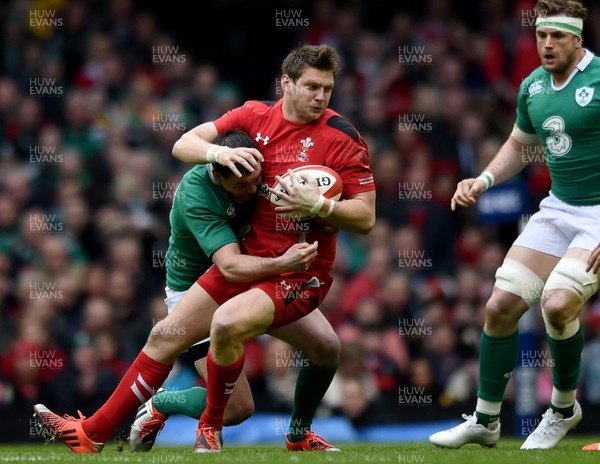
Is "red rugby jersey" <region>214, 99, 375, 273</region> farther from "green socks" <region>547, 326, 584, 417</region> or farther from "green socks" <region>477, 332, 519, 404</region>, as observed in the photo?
"green socks" <region>547, 326, 584, 417</region>

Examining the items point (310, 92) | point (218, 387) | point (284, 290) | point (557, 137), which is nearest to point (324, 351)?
point (284, 290)

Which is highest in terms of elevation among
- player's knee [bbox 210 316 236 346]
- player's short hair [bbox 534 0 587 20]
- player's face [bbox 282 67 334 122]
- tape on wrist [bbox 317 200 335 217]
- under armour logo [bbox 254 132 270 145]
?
player's short hair [bbox 534 0 587 20]

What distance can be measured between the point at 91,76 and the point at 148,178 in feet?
5.62

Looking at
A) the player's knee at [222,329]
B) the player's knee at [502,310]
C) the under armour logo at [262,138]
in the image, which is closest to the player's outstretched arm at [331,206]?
the under armour logo at [262,138]

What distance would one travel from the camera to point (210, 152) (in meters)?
6.75

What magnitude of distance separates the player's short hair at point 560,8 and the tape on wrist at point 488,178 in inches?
39.3

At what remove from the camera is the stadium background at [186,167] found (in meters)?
10.6

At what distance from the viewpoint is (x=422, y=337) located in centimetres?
1109

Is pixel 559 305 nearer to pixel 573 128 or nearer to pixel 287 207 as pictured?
pixel 573 128

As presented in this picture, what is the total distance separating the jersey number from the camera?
→ 22.7ft

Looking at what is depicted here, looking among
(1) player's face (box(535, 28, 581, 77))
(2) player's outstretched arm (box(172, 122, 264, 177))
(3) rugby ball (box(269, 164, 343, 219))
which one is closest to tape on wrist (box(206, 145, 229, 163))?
(2) player's outstretched arm (box(172, 122, 264, 177))

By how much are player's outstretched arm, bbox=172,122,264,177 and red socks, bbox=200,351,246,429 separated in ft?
3.54

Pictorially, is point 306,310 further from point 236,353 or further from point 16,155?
point 16,155

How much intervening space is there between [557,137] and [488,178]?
1.63ft
